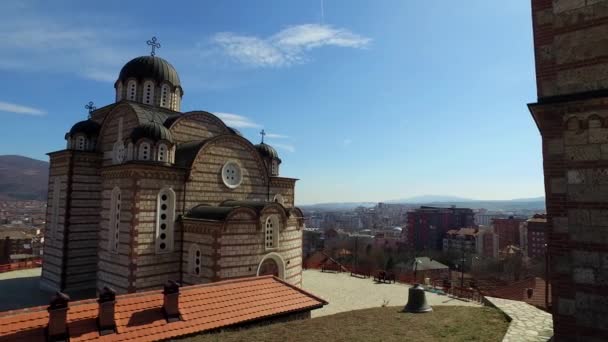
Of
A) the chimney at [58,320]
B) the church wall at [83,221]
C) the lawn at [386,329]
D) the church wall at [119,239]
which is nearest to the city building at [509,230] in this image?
the lawn at [386,329]

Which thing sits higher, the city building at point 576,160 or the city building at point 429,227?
the city building at point 576,160

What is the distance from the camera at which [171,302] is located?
8.99 metres

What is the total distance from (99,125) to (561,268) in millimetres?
20414

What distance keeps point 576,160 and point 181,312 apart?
337 inches

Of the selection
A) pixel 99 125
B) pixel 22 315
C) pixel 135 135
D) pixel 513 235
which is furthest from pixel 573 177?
pixel 513 235

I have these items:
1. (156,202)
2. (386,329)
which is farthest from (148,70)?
(386,329)

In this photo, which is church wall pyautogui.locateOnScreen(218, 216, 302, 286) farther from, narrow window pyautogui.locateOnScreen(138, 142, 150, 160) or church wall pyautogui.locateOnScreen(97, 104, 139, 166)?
church wall pyautogui.locateOnScreen(97, 104, 139, 166)

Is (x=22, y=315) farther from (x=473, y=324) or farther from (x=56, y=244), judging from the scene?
(x=56, y=244)

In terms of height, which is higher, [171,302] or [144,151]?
[144,151]

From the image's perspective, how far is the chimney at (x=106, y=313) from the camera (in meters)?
8.12

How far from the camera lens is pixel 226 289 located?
10.5m

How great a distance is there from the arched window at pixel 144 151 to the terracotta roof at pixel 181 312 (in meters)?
7.84

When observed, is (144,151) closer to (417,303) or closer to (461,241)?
(417,303)

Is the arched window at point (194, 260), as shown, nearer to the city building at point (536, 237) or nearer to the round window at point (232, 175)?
the round window at point (232, 175)
